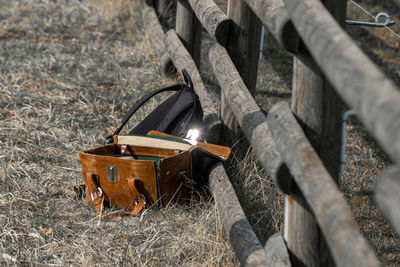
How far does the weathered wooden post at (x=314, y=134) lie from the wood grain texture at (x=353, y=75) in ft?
0.75

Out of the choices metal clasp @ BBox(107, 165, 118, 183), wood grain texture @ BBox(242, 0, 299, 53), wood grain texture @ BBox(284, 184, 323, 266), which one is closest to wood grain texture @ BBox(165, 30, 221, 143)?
metal clasp @ BBox(107, 165, 118, 183)

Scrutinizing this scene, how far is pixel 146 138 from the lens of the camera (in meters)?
3.44

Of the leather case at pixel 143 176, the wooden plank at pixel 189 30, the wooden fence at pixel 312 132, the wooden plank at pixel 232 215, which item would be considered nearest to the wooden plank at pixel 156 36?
the wooden plank at pixel 189 30

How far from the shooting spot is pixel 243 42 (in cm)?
355

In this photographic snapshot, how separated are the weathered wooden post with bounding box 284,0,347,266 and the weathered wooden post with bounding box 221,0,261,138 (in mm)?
1418

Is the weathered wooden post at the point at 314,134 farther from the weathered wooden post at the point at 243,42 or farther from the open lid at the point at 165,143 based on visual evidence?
the weathered wooden post at the point at 243,42

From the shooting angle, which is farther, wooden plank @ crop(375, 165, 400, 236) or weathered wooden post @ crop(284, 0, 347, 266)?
weathered wooden post @ crop(284, 0, 347, 266)

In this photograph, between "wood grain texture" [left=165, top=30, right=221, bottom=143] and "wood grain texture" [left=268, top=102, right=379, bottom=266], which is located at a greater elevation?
"wood grain texture" [left=268, top=102, right=379, bottom=266]

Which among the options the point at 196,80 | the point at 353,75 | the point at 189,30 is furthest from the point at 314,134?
the point at 189,30

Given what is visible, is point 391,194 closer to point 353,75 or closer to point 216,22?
point 353,75

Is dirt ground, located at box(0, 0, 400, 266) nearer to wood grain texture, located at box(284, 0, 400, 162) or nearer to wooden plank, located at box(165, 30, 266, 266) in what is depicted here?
wooden plank, located at box(165, 30, 266, 266)

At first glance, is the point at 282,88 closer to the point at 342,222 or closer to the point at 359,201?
the point at 359,201

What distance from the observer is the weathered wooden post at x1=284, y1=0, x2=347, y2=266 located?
2055 millimetres

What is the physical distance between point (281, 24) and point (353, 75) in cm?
70
